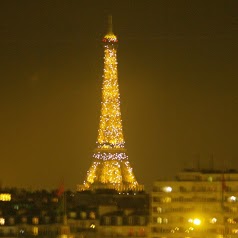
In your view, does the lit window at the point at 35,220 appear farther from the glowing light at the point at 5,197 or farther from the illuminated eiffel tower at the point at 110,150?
the illuminated eiffel tower at the point at 110,150

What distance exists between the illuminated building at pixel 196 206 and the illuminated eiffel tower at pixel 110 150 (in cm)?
3745

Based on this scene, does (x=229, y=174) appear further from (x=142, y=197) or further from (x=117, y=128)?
(x=117, y=128)

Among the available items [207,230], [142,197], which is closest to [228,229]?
[207,230]

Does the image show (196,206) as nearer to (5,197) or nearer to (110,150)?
(5,197)

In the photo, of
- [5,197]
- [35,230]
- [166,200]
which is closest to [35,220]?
[35,230]

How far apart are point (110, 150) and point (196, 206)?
41.1m

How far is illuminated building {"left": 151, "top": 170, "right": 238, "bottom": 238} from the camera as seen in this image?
10938cm

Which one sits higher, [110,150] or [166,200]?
[110,150]

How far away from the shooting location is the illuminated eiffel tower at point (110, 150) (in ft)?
493

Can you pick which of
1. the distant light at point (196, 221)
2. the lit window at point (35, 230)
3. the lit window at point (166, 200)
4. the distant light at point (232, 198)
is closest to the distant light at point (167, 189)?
the lit window at point (166, 200)

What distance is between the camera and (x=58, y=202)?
13175 centimetres

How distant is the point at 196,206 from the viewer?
110 metres

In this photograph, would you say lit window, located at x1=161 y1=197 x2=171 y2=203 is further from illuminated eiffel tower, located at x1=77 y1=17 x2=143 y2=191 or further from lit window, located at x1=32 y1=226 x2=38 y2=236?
illuminated eiffel tower, located at x1=77 y1=17 x2=143 y2=191

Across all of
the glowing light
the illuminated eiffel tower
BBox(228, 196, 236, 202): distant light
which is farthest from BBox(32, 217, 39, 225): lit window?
the illuminated eiffel tower
